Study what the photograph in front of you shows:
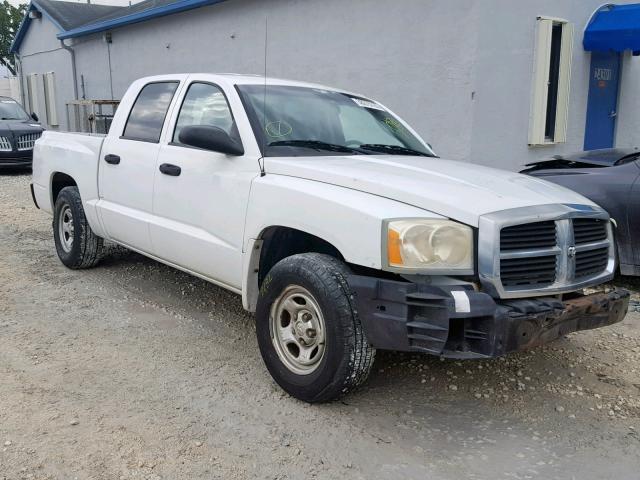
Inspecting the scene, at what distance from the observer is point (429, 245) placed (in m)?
3.02

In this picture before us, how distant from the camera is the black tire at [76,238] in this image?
593cm

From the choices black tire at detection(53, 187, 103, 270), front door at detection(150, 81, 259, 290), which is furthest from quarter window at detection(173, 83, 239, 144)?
black tire at detection(53, 187, 103, 270)

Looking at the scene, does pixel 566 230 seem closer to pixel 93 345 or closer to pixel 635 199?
pixel 635 199

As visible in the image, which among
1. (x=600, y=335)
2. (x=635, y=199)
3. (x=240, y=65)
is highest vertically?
(x=240, y=65)

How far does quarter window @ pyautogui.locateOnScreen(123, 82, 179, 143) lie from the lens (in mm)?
4875

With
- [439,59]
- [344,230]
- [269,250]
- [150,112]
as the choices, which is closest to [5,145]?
[439,59]

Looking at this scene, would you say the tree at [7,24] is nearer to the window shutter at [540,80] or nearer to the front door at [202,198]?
the window shutter at [540,80]

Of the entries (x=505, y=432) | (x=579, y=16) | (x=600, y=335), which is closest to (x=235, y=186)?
(x=505, y=432)

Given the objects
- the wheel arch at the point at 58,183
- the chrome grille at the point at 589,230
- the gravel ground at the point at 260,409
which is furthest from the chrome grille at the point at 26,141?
the chrome grille at the point at 589,230

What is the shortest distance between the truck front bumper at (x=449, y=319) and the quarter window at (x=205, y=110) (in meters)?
1.64

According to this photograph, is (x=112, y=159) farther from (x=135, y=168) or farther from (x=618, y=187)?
(x=618, y=187)

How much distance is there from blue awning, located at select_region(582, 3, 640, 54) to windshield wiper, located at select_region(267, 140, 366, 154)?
7.63m

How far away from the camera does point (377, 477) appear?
9.48 feet

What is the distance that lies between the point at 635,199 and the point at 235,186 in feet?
12.0
